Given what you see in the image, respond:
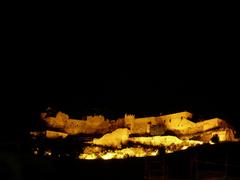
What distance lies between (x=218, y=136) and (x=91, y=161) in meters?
7.78

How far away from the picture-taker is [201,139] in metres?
24.0

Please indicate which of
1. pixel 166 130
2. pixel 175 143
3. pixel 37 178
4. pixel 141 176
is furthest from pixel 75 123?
pixel 37 178

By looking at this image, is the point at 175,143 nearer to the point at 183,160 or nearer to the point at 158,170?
the point at 183,160

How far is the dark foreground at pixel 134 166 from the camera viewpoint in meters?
5.74

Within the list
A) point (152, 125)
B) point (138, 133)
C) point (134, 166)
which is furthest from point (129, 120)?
point (134, 166)

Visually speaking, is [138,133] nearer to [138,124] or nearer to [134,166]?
[138,124]

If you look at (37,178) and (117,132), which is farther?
(117,132)

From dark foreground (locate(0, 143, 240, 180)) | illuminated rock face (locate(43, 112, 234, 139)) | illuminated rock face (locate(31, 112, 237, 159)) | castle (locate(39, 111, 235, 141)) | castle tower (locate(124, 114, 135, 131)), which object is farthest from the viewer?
castle tower (locate(124, 114, 135, 131))

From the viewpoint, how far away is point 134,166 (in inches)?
757

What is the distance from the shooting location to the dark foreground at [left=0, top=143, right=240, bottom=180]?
18.8 feet

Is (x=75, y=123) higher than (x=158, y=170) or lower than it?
higher

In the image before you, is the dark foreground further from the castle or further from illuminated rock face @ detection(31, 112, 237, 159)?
the castle

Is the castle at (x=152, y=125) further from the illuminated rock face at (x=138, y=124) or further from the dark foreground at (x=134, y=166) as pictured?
the dark foreground at (x=134, y=166)

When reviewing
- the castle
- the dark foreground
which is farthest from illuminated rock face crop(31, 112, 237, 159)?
the dark foreground
